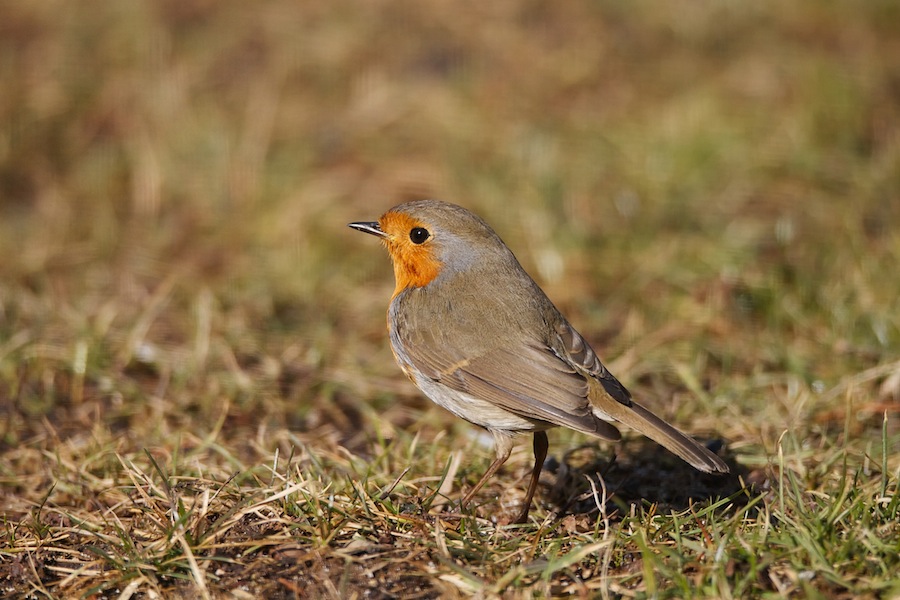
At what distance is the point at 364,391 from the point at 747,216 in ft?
8.79

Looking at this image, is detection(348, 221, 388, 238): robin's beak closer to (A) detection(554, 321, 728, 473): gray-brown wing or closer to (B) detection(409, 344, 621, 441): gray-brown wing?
(B) detection(409, 344, 621, 441): gray-brown wing

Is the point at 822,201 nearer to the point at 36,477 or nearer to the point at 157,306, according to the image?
the point at 157,306

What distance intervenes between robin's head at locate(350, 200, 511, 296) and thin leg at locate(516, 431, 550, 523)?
2.39ft

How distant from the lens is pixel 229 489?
11.5ft

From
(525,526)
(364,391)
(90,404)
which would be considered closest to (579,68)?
(364,391)

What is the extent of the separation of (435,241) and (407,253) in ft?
0.45

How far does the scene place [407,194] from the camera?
6.73 metres

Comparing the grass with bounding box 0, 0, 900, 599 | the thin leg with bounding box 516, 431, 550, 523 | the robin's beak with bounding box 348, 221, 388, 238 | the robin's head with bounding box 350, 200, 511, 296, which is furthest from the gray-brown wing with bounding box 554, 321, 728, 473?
the robin's beak with bounding box 348, 221, 388, 238

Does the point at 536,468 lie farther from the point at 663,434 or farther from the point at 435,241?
the point at 435,241

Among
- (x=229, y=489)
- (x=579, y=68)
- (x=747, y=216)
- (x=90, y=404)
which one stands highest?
(x=579, y=68)

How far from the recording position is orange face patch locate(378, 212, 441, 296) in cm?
416

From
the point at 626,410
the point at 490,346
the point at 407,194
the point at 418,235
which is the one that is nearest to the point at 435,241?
the point at 418,235

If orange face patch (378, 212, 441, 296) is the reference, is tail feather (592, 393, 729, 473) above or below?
below

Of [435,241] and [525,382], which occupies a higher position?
[435,241]
